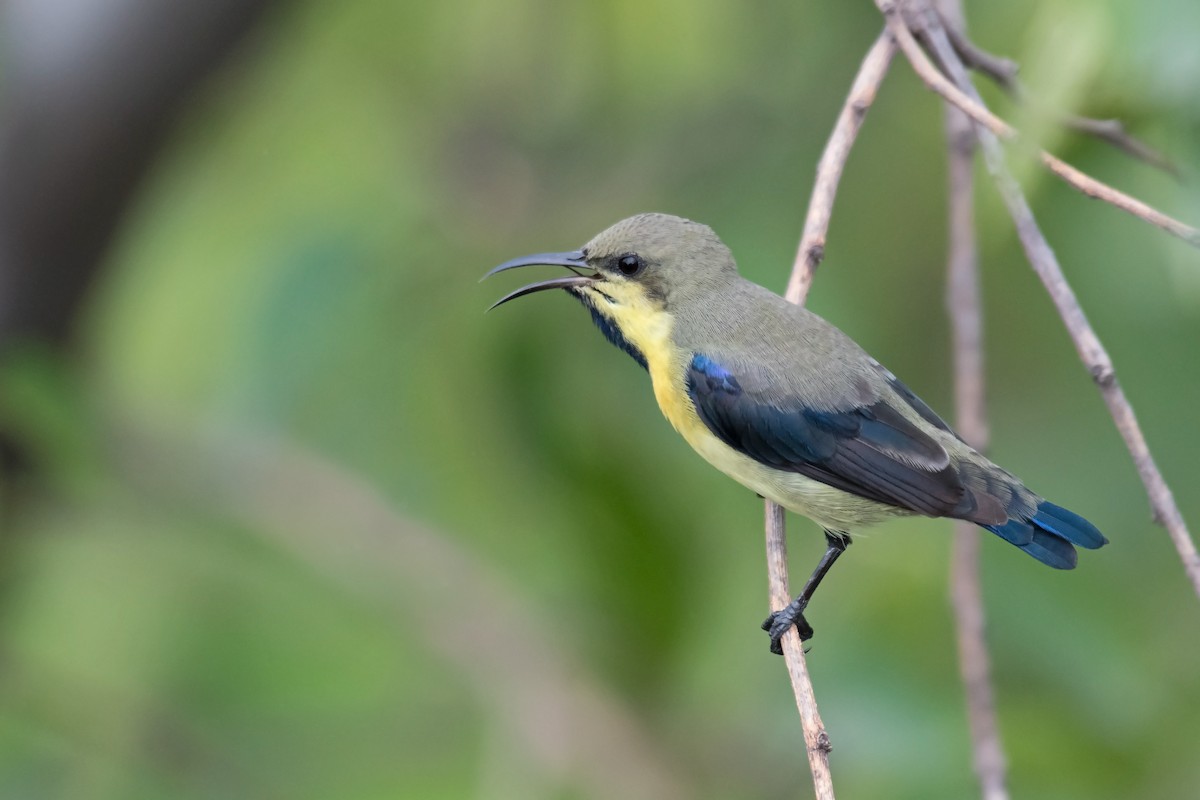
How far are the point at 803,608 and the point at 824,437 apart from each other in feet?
1.41

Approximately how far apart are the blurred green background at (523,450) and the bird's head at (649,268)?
7.8 inches

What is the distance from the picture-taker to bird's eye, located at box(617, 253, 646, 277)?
3764 mm

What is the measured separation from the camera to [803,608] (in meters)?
3.47

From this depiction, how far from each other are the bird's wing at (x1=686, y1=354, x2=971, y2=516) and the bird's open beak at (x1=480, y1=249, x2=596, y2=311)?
51 cm

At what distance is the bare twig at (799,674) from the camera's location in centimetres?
241

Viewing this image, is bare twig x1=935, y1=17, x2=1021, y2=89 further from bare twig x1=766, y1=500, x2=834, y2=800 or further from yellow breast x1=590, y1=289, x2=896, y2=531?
bare twig x1=766, y1=500, x2=834, y2=800

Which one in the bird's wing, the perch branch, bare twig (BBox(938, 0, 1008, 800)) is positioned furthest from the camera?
the bird's wing

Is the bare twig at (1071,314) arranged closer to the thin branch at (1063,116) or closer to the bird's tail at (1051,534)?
the thin branch at (1063,116)

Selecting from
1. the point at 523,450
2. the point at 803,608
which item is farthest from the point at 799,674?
the point at 523,450

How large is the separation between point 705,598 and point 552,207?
4.94ft

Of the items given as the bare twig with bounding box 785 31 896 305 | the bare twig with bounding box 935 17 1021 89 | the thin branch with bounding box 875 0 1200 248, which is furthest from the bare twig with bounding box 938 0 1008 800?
the thin branch with bounding box 875 0 1200 248

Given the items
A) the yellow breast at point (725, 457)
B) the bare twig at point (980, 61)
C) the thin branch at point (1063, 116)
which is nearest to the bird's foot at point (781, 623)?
the yellow breast at point (725, 457)

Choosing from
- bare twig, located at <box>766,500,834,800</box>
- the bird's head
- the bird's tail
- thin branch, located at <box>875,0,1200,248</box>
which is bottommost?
bare twig, located at <box>766,500,834,800</box>

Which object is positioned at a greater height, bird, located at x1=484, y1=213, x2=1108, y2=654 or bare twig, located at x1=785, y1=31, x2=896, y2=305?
bare twig, located at x1=785, y1=31, x2=896, y2=305
